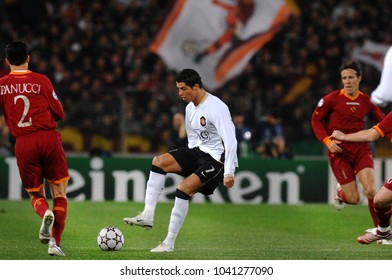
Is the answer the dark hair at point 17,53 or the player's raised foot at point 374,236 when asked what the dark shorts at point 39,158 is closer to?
the dark hair at point 17,53

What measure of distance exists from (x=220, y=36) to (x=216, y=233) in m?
9.77

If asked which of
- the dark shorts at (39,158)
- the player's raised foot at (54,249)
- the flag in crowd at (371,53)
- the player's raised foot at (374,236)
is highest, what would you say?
the flag in crowd at (371,53)

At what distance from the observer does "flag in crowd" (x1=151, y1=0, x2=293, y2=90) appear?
23.7 metres

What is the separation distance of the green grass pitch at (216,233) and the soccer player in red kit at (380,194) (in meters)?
0.17

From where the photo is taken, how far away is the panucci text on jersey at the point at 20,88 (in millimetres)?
10836

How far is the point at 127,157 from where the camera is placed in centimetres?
2131

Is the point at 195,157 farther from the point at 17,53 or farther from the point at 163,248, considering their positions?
the point at 17,53

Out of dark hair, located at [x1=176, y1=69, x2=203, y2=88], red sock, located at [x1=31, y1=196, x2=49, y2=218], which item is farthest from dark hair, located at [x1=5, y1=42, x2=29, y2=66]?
dark hair, located at [x1=176, y1=69, x2=203, y2=88]

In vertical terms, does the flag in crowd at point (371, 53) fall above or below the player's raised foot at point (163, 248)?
above

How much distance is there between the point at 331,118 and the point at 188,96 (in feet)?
9.49

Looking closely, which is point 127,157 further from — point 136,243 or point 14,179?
point 136,243

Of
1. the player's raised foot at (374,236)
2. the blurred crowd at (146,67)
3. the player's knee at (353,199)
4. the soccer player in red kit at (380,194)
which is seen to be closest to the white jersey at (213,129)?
the soccer player in red kit at (380,194)

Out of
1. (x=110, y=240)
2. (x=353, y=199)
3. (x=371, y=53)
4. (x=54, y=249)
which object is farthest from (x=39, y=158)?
(x=371, y=53)

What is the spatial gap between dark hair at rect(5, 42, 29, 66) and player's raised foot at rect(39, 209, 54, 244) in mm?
1561
